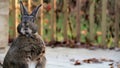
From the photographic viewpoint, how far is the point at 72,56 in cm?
816

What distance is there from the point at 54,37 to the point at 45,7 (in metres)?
1.60

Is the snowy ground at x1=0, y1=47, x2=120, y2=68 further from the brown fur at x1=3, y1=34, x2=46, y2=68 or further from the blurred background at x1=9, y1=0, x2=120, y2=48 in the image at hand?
the brown fur at x1=3, y1=34, x2=46, y2=68

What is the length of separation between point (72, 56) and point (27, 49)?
3.35 m

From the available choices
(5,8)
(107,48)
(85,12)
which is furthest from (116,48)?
(5,8)

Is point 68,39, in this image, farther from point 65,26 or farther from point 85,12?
point 85,12

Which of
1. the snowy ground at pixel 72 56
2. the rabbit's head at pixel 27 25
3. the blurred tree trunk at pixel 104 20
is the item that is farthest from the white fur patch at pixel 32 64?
the blurred tree trunk at pixel 104 20

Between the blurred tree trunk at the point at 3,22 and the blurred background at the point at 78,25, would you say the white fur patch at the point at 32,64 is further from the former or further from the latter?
the blurred background at the point at 78,25

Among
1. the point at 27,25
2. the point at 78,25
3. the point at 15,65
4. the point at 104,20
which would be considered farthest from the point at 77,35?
the point at 27,25

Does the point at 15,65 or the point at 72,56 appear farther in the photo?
the point at 72,56

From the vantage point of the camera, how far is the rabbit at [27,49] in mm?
4805

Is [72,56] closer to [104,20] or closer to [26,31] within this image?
[104,20]

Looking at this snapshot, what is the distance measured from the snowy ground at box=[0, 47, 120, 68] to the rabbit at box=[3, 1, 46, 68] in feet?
6.62

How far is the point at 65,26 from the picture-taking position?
30.4ft

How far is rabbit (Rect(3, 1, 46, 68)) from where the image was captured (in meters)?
4.80
